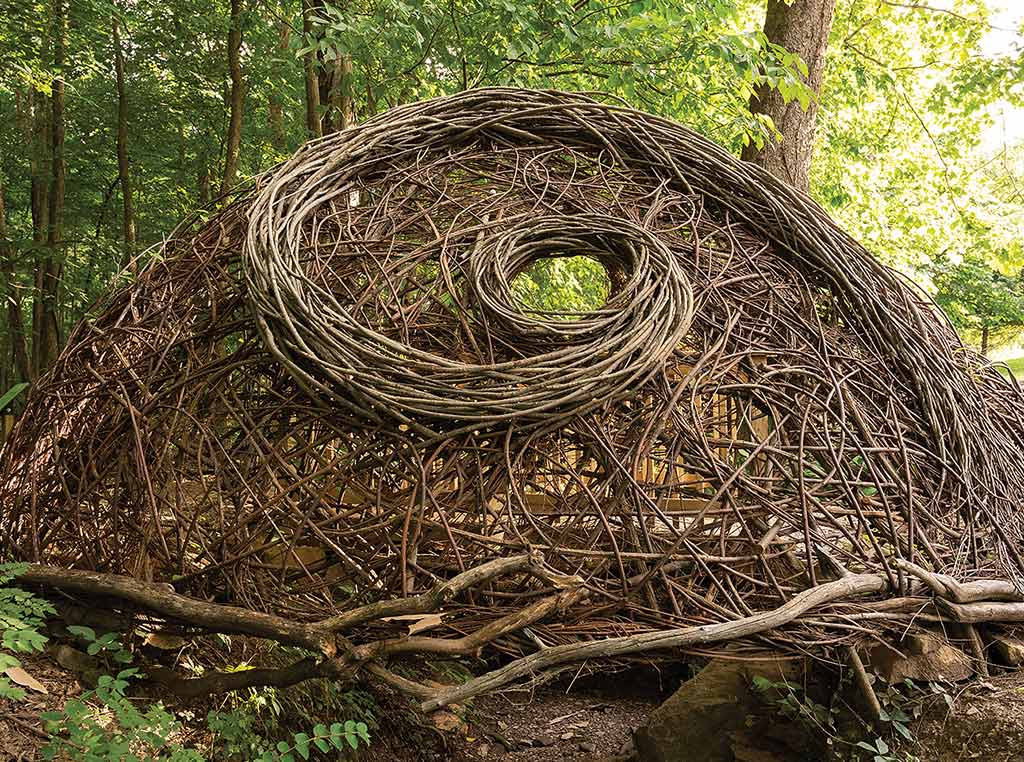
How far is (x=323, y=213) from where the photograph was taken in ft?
9.43

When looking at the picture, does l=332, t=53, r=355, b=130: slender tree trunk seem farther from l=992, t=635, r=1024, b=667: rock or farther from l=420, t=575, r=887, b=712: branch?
l=992, t=635, r=1024, b=667: rock

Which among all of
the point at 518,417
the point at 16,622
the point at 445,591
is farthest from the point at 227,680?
the point at 518,417

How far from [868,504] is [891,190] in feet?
35.3

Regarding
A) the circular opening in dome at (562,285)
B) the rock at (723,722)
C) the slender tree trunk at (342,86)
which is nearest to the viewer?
the rock at (723,722)

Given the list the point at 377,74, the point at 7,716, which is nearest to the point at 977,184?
the point at 377,74

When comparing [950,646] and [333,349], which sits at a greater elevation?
[333,349]

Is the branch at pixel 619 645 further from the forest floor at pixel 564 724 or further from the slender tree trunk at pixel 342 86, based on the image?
the slender tree trunk at pixel 342 86

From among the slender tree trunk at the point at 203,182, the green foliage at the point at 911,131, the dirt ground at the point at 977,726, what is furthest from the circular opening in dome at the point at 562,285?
the slender tree trunk at the point at 203,182

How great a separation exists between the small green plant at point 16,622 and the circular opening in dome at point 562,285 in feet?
13.4

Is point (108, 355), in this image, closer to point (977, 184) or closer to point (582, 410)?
point (582, 410)

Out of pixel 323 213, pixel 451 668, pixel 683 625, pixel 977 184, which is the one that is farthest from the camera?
pixel 977 184

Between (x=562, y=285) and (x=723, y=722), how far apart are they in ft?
14.8

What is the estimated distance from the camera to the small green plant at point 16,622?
208 centimetres

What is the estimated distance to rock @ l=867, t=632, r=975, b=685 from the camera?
294cm
